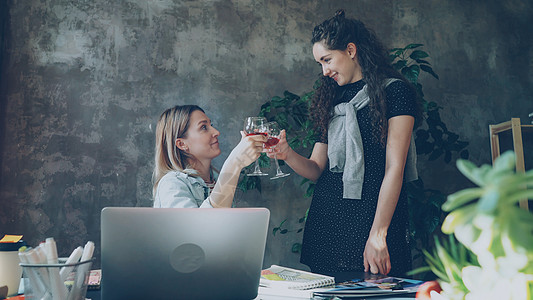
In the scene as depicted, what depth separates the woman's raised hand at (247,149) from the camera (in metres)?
1.69

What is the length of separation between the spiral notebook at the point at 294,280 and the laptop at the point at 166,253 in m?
0.31

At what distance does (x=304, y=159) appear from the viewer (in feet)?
6.66

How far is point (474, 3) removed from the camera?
317cm

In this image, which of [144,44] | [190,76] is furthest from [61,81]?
[190,76]

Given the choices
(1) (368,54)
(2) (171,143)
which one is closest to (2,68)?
(2) (171,143)

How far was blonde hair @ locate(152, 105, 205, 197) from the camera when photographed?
1.93 m

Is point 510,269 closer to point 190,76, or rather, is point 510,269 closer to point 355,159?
point 355,159

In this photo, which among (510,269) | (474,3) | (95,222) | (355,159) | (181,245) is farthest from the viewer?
(474,3)

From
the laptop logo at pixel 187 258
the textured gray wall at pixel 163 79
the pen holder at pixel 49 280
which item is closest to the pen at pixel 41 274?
the pen holder at pixel 49 280

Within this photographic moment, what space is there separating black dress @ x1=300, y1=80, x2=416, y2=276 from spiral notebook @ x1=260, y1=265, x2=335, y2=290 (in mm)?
635

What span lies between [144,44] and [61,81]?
609mm

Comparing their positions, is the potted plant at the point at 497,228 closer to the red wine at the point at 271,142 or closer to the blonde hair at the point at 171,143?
the red wine at the point at 271,142

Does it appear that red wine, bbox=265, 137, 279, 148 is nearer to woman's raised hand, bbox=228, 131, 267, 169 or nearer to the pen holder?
woman's raised hand, bbox=228, 131, 267, 169

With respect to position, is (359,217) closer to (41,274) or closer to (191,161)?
(191,161)
